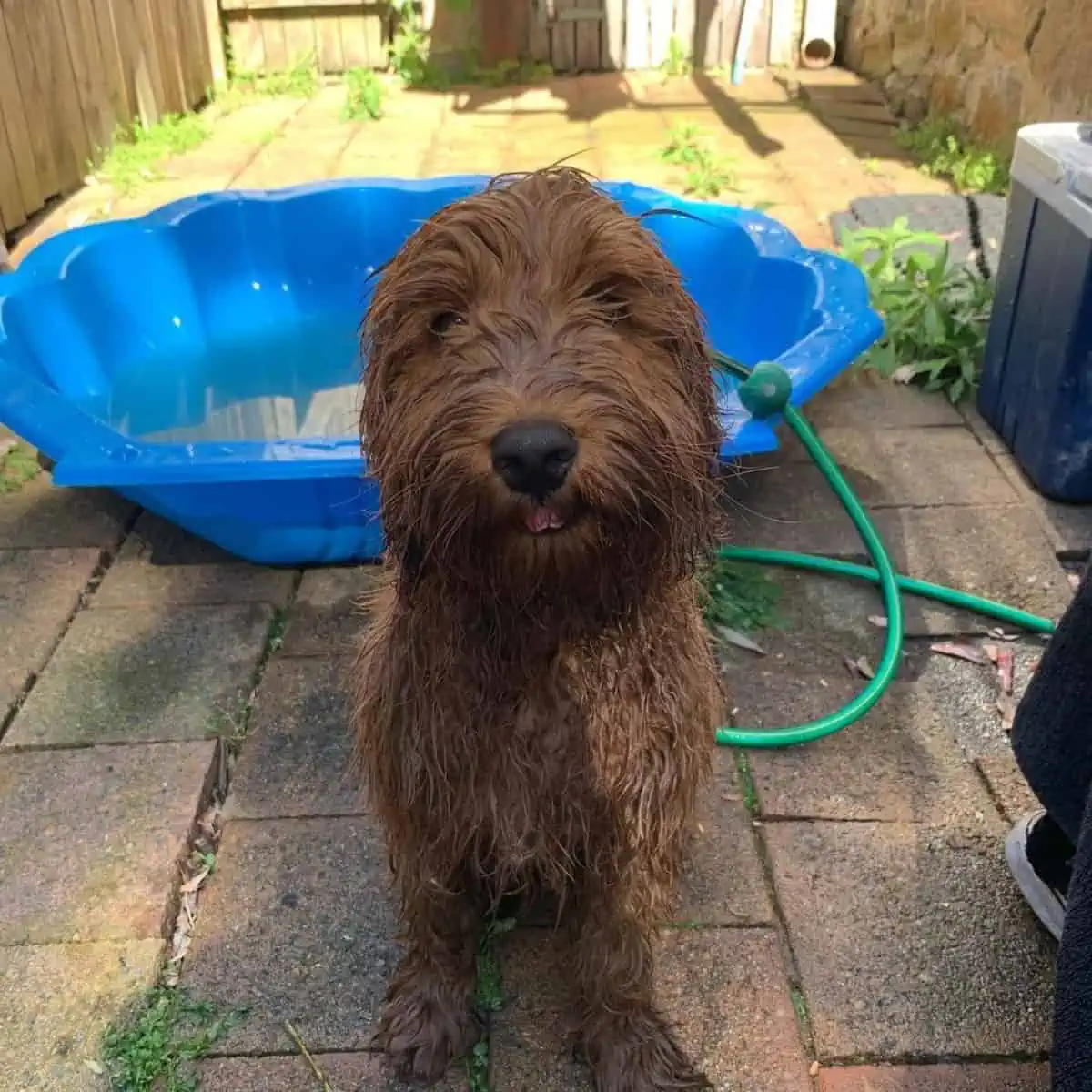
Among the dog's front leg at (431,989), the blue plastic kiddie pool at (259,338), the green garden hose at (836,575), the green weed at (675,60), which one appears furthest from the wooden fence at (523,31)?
the dog's front leg at (431,989)

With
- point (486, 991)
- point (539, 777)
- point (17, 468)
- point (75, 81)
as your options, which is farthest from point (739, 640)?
point (75, 81)

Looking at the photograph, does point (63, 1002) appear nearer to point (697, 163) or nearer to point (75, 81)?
point (75, 81)

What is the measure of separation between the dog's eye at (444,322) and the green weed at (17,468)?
303 cm

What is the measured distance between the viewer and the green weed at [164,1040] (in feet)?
7.68

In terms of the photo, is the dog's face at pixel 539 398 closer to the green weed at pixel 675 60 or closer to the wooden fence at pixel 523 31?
the wooden fence at pixel 523 31

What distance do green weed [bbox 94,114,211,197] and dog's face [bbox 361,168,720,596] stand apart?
581 centimetres

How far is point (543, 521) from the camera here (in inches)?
67.4

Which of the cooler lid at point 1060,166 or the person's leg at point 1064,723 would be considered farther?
the cooler lid at point 1060,166

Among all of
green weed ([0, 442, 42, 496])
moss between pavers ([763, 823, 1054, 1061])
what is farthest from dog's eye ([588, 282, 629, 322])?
green weed ([0, 442, 42, 496])

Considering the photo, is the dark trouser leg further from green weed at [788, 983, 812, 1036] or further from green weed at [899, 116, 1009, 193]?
green weed at [899, 116, 1009, 193]

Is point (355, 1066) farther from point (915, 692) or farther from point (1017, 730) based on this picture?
point (915, 692)

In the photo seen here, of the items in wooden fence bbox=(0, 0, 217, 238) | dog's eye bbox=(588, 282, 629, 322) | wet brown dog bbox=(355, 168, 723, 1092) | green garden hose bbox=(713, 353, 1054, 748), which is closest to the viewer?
wet brown dog bbox=(355, 168, 723, 1092)

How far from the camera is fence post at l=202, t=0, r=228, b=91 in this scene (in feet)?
30.1

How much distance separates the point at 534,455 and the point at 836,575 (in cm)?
246
